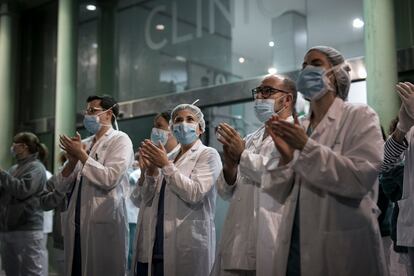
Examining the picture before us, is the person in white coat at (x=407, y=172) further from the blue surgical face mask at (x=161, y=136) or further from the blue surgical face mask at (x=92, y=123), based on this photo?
the blue surgical face mask at (x=92, y=123)

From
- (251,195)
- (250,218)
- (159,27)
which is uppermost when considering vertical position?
(159,27)

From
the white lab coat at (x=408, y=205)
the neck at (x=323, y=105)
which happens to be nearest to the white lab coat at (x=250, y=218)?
the neck at (x=323, y=105)

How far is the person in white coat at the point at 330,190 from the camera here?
180 centimetres

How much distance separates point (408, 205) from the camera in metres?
2.46

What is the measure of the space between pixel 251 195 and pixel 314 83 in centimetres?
77

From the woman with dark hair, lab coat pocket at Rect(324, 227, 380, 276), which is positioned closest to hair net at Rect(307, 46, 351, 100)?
lab coat pocket at Rect(324, 227, 380, 276)

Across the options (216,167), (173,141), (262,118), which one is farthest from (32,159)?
(262,118)

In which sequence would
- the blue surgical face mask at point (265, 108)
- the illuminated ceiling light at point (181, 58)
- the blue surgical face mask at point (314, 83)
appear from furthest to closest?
1. the illuminated ceiling light at point (181, 58)
2. the blue surgical face mask at point (265, 108)
3. the blue surgical face mask at point (314, 83)

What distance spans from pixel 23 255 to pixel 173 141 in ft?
5.93

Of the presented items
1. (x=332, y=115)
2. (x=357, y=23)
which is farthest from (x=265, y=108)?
(x=357, y=23)

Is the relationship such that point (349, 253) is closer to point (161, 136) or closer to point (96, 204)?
point (96, 204)

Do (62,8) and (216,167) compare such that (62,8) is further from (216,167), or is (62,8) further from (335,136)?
(335,136)

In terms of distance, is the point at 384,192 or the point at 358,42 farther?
the point at 358,42

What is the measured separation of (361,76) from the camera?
4914 mm
